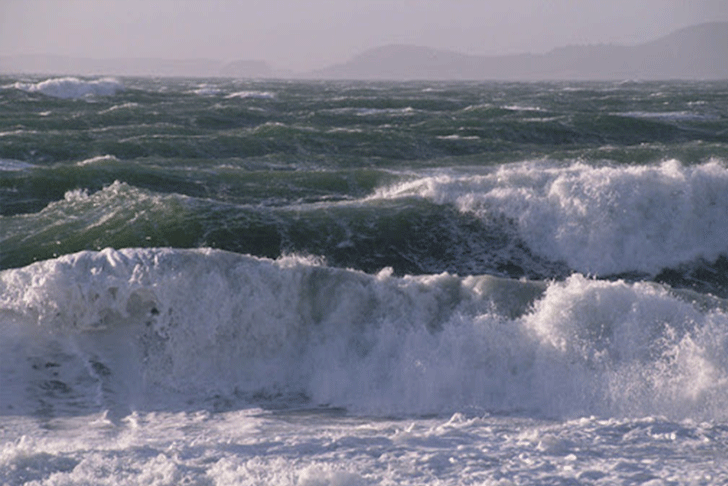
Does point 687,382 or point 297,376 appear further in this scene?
point 297,376

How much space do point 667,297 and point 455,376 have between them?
222cm

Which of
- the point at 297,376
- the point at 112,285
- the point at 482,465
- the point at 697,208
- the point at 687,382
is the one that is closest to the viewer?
the point at 482,465

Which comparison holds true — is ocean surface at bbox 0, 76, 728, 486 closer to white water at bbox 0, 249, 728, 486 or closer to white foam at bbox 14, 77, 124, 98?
white water at bbox 0, 249, 728, 486

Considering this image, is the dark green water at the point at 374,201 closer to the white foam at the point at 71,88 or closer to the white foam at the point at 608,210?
the white foam at the point at 608,210

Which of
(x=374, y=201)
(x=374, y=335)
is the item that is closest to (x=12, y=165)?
(x=374, y=201)

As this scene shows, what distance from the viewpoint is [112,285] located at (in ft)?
27.4

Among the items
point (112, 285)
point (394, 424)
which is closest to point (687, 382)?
point (394, 424)

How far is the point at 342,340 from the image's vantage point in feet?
26.7

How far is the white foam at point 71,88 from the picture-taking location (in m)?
45.2

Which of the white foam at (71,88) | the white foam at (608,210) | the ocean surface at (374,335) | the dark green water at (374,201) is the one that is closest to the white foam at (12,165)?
the dark green water at (374,201)

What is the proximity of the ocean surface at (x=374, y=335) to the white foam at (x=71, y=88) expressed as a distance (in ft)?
102

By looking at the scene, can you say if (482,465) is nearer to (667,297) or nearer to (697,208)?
(667,297)

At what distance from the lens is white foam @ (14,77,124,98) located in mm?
45219

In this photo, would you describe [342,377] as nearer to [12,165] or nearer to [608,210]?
[608,210]
